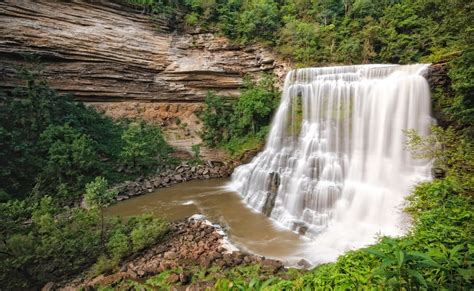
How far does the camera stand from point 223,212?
10180 millimetres

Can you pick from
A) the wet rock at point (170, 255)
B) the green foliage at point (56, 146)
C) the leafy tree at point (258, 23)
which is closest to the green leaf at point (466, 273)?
the wet rock at point (170, 255)

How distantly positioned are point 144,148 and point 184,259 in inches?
363

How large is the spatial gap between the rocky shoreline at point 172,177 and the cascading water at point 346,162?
8.56 feet

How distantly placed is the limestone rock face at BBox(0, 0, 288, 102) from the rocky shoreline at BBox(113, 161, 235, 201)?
5923 millimetres

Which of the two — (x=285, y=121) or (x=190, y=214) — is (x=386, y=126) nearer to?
(x=285, y=121)

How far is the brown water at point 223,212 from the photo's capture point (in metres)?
7.59

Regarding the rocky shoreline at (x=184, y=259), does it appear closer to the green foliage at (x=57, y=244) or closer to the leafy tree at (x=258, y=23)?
the green foliage at (x=57, y=244)

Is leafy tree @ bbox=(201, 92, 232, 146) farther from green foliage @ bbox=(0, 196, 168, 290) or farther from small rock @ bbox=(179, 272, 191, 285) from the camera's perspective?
small rock @ bbox=(179, 272, 191, 285)

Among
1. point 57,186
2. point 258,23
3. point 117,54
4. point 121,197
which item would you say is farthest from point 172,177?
Result: point 258,23

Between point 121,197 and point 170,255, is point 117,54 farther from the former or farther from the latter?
point 170,255

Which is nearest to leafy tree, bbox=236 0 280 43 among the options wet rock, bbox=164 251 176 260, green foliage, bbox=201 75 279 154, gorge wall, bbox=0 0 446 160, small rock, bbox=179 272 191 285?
gorge wall, bbox=0 0 446 160

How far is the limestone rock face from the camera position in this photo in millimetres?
13297

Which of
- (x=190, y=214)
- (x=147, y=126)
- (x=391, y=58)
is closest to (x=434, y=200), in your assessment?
(x=190, y=214)

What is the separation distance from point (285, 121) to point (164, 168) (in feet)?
26.6
